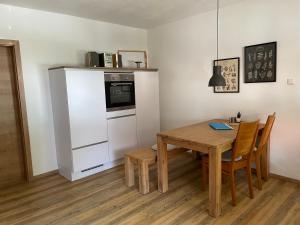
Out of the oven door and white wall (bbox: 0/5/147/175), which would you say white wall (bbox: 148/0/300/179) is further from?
white wall (bbox: 0/5/147/175)

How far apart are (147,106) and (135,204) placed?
187 cm

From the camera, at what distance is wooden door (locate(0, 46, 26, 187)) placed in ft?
10.0

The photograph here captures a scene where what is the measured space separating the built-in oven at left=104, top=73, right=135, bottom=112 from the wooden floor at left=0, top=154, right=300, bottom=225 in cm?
114

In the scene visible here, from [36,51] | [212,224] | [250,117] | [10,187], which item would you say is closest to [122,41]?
[36,51]

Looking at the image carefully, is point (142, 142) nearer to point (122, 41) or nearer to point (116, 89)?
point (116, 89)

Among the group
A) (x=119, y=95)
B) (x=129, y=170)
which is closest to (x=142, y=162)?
(x=129, y=170)

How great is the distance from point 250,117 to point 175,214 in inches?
69.9

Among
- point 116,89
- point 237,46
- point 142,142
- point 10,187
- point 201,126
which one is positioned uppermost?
point 237,46

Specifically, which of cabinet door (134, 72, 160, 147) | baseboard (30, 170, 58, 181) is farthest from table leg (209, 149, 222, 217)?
baseboard (30, 170, 58, 181)

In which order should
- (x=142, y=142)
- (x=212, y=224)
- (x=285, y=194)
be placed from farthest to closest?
(x=142, y=142) → (x=285, y=194) → (x=212, y=224)

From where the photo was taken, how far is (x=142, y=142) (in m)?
4.04

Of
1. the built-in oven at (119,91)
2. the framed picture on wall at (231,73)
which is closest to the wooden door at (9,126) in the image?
the built-in oven at (119,91)

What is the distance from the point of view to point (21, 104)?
3098 mm

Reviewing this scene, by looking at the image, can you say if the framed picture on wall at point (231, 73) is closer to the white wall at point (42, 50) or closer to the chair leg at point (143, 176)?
the chair leg at point (143, 176)
